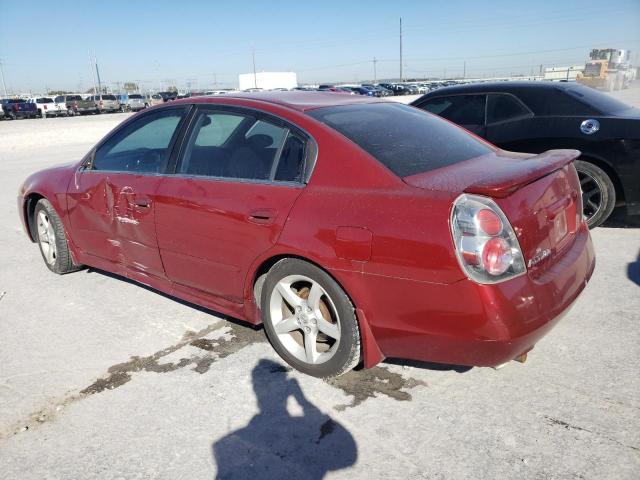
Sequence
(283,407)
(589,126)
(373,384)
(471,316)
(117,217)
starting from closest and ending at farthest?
(471,316) < (283,407) < (373,384) < (117,217) < (589,126)

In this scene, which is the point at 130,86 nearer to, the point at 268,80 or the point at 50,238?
the point at 268,80

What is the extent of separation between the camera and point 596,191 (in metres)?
5.34

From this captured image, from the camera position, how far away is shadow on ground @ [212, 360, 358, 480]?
7.43 ft

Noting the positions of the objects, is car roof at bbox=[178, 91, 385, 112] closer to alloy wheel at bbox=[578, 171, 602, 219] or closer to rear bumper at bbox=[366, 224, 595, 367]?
rear bumper at bbox=[366, 224, 595, 367]

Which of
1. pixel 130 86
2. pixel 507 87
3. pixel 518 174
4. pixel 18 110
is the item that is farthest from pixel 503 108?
pixel 130 86

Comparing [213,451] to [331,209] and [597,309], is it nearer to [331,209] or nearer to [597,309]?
[331,209]

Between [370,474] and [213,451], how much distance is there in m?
0.73

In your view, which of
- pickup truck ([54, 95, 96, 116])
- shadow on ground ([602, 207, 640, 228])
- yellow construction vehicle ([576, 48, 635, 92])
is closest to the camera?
shadow on ground ([602, 207, 640, 228])

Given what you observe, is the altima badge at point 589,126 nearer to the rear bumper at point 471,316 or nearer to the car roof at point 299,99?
the car roof at point 299,99

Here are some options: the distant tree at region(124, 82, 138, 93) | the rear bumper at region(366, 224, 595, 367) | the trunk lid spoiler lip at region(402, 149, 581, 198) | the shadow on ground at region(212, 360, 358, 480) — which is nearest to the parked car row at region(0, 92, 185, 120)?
the distant tree at region(124, 82, 138, 93)

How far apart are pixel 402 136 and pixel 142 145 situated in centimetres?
205

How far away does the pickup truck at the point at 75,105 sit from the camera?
43875 mm

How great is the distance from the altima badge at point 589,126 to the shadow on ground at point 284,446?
4199mm

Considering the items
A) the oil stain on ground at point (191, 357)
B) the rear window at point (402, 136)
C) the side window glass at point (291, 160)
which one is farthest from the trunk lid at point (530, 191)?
the oil stain on ground at point (191, 357)
